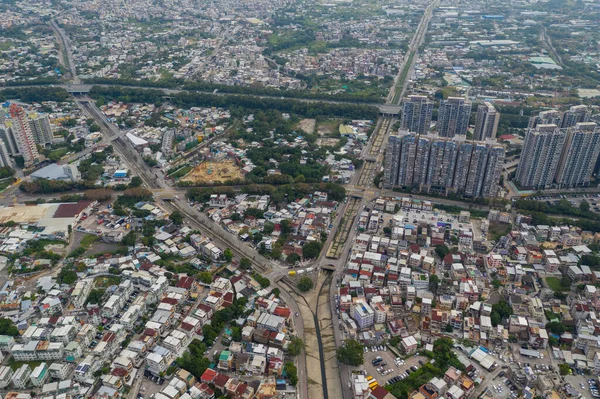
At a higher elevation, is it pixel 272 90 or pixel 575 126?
pixel 575 126

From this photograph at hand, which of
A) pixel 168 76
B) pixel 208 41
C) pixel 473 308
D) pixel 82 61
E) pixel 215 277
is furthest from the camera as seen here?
pixel 208 41

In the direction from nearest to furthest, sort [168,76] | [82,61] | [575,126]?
[575,126] → [168,76] → [82,61]

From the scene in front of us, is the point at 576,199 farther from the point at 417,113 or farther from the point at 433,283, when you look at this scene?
the point at 433,283

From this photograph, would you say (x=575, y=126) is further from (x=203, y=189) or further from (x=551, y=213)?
(x=203, y=189)

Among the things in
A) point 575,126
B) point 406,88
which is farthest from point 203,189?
point 406,88

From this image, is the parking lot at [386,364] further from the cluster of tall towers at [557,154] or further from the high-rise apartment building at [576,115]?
the high-rise apartment building at [576,115]

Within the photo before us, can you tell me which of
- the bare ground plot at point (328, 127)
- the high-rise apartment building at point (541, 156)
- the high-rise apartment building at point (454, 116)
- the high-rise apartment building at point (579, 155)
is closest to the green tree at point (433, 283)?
the high-rise apartment building at point (541, 156)
